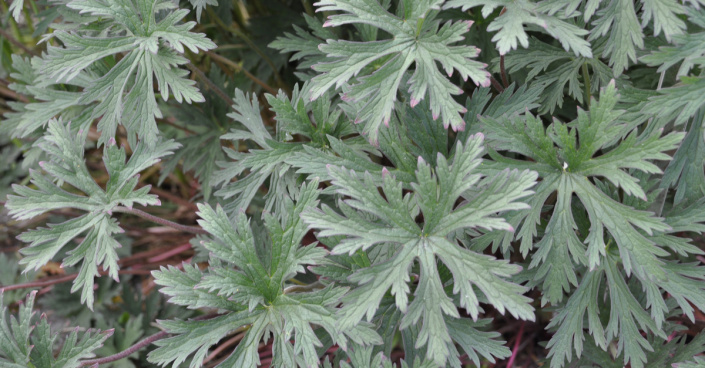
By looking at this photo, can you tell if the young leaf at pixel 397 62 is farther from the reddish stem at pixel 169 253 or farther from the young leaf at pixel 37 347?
the reddish stem at pixel 169 253

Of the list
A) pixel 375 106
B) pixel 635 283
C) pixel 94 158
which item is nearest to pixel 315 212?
pixel 375 106

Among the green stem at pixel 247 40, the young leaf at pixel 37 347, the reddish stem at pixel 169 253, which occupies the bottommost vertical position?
the reddish stem at pixel 169 253

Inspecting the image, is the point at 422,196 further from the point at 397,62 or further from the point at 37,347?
the point at 37,347

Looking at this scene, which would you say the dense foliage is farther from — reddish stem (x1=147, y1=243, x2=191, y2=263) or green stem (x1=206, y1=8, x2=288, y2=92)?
reddish stem (x1=147, y1=243, x2=191, y2=263)

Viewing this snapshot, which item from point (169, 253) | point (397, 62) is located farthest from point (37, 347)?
point (397, 62)

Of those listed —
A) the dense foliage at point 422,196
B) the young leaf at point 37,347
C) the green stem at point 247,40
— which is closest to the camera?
the dense foliage at point 422,196

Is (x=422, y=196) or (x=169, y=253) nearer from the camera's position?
(x=422, y=196)

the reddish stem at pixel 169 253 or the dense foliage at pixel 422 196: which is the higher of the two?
the dense foliage at pixel 422 196

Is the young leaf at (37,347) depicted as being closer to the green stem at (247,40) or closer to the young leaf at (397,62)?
the young leaf at (397,62)

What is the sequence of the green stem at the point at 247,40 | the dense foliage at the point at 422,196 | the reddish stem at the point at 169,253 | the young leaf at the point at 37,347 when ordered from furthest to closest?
the reddish stem at the point at 169,253 → the green stem at the point at 247,40 → the young leaf at the point at 37,347 → the dense foliage at the point at 422,196

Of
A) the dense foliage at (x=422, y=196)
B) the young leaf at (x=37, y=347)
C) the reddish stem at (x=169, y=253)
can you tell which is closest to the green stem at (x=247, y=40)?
the dense foliage at (x=422, y=196)

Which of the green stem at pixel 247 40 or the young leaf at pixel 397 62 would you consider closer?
the young leaf at pixel 397 62

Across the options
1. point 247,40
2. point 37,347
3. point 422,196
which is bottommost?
point 37,347
